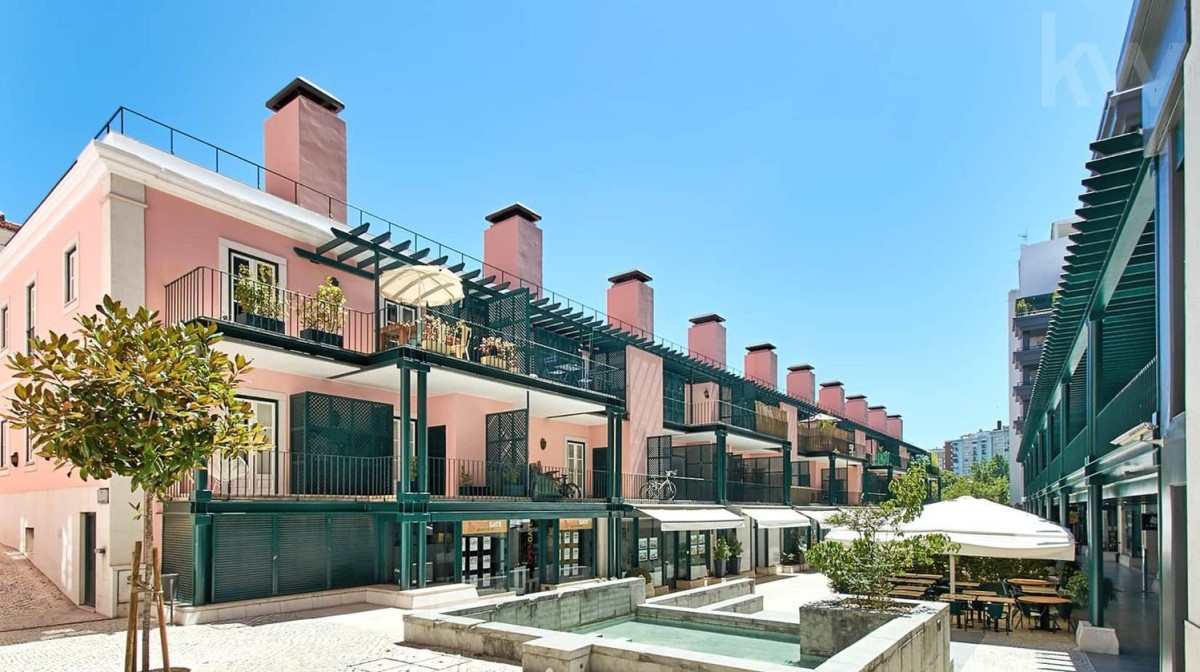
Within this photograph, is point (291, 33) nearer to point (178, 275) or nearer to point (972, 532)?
point (178, 275)

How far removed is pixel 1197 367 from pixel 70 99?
19.7 metres

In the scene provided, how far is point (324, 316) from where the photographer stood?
1650 cm

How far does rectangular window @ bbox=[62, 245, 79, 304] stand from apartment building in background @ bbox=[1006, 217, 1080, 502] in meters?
40.6

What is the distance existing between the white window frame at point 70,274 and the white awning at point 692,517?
1433 cm

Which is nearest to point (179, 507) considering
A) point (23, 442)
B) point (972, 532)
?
point (23, 442)

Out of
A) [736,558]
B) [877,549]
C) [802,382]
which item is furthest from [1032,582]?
[802,382]

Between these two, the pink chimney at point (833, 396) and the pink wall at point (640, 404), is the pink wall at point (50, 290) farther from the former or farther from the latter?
the pink chimney at point (833, 396)

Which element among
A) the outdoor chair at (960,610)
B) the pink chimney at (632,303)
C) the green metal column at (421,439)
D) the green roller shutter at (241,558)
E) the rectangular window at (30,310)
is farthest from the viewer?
the pink chimney at (632,303)

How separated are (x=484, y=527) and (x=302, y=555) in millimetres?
4457

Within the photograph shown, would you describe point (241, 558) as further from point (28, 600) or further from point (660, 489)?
point (660, 489)

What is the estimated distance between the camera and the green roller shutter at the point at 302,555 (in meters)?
14.8

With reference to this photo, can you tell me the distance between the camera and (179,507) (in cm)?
1394

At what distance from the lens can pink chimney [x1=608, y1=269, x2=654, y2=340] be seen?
2933cm

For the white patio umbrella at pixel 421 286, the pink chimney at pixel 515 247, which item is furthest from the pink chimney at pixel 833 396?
the white patio umbrella at pixel 421 286
